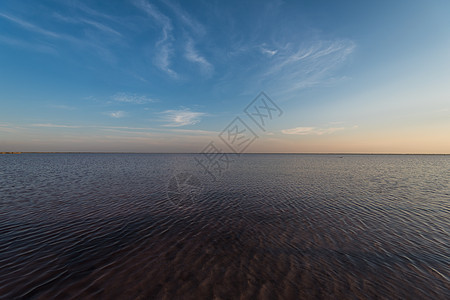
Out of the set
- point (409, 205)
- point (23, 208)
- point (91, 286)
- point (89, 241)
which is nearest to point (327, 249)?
point (91, 286)

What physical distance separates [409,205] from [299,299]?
19.8 meters

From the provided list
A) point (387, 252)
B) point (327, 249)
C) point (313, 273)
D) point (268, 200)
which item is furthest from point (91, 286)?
point (268, 200)

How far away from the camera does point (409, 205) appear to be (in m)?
17.3

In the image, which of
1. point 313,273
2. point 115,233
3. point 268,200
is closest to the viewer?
point 313,273

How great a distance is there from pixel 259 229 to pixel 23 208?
66.5 feet

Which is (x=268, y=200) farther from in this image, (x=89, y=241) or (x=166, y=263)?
(x=89, y=241)

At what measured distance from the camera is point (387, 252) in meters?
9.15

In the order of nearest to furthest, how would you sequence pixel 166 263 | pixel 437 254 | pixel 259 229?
pixel 166 263 < pixel 437 254 < pixel 259 229

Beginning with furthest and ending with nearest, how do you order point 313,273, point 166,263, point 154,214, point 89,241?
point 154,214, point 89,241, point 166,263, point 313,273

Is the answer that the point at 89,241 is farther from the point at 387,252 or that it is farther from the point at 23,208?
the point at 387,252

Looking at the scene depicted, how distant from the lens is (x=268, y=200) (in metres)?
19.1

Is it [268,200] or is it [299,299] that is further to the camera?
[268,200]

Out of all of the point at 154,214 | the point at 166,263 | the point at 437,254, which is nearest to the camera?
the point at 166,263

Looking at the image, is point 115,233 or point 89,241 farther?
point 115,233
